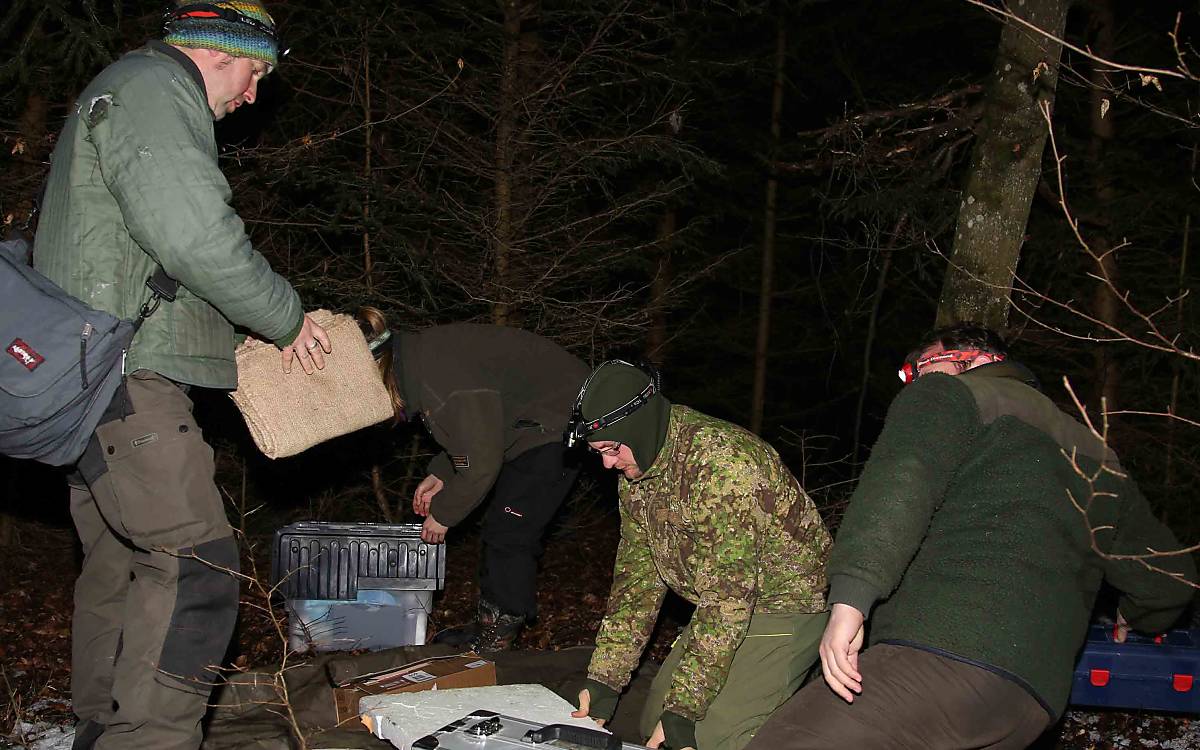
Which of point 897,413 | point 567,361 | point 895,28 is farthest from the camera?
point 895,28

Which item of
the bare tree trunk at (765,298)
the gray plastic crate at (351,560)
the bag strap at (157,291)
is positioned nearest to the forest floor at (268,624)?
the gray plastic crate at (351,560)

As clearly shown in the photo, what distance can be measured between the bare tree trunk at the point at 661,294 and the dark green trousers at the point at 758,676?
3.99 m

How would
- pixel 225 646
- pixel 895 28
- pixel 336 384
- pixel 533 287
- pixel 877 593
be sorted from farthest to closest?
pixel 895 28
pixel 533 287
pixel 336 384
pixel 225 646
pixel 877 593

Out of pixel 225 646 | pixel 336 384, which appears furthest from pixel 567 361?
pixel 225 646

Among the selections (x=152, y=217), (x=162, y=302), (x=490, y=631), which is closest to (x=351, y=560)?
(x=490, y=631)

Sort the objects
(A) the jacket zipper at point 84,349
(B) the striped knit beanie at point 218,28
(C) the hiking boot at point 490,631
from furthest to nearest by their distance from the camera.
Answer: (C) the hiking boot at point 490,631, (B) the striped knit beanie at point 218,28, (A) the jacket zipper at point 84,349

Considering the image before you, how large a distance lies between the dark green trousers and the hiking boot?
5.01 ft

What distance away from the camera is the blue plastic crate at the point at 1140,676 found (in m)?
4.09

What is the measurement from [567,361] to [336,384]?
1432 millimetres

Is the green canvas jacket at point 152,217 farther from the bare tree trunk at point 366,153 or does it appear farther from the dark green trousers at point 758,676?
the bare tree trunk at point 366,153

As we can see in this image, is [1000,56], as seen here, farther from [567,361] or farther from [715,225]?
[715,225]

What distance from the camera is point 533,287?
7.04m

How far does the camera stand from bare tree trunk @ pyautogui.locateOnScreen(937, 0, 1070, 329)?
5.06 meters

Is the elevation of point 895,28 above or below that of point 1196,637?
above
